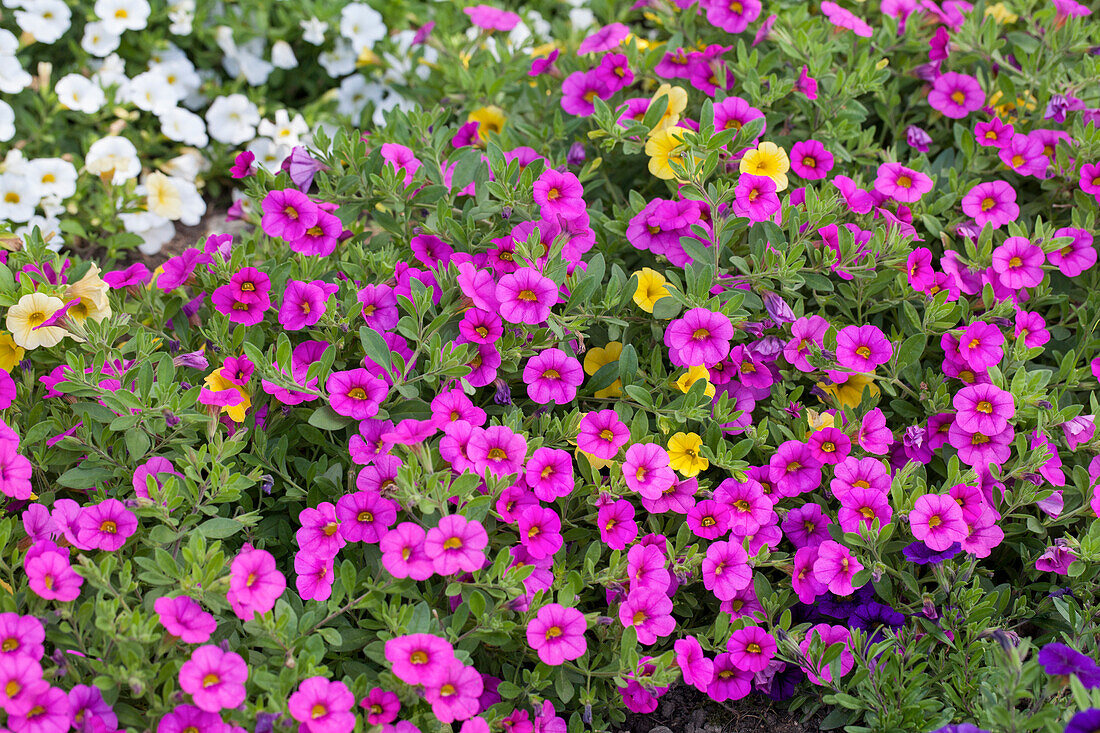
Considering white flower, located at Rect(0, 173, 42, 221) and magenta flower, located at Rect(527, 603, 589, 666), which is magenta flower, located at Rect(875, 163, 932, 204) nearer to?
magenta flower, located at Rect(527, 603, 589, 666)

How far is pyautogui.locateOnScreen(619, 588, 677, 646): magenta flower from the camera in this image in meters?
2.20

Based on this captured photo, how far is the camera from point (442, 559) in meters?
2.04

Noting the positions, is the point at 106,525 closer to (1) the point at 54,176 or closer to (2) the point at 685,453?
(2) the point at 685,453

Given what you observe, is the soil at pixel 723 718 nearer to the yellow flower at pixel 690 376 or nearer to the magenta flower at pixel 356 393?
the yellow flower at pixel 690 376

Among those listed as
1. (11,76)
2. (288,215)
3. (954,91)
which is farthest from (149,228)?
(954,91)

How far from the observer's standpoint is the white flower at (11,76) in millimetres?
3729

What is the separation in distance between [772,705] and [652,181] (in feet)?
5.34

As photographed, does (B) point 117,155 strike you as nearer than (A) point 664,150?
No

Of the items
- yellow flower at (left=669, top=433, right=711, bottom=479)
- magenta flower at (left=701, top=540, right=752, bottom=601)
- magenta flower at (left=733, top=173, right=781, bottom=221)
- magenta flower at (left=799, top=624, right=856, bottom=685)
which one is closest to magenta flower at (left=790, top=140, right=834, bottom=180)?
magenta flower at (left=733, top=173, right=781, bottom=221)

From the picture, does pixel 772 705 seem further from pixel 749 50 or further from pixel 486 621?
pixel 749 50

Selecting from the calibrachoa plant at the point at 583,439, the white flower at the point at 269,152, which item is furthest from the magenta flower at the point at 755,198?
the white flower at the point at 269,152

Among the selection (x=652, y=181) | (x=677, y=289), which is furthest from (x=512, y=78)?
(x=677, y=289)

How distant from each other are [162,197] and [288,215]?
1.14 meters

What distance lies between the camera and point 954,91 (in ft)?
10.6
